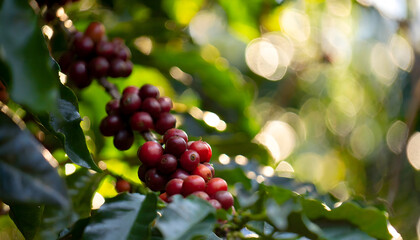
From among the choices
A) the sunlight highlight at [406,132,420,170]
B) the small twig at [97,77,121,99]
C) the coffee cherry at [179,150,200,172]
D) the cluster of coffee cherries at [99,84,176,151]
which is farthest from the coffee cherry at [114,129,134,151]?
the sunlight highlight at [406,132,420,170]

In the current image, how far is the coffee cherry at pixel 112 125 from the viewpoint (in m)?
1.12

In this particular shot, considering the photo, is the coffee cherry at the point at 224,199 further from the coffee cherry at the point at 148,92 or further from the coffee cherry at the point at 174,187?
the coffee cherry at the point at 148,92

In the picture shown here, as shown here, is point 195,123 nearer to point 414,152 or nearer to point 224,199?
point 224,199

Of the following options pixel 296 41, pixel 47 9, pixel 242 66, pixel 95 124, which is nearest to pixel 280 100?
pixel 296 41

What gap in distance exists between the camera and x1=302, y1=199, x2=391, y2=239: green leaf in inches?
32.5

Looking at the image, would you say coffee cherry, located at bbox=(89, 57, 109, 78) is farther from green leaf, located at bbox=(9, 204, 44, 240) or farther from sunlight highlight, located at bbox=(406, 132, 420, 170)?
sunlight highlight, located at bbox=(406, 132, 420, 170)

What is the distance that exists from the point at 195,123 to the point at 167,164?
0.64 metres

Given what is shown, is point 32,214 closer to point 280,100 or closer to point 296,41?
point 280,100

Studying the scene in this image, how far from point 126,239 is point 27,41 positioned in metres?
0.33

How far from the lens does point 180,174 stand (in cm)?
96

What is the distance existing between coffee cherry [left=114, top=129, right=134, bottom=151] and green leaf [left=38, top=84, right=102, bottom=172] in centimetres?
27

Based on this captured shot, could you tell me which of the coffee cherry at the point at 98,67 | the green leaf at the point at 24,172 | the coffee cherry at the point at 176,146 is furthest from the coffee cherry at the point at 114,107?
the green leaf at the point at 24,172

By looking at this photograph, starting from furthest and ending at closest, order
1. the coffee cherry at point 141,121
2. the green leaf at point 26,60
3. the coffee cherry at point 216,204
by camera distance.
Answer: the coffee cherry at point 141,121, the coffee cherry at point 216,204, the green leaf at point 26,60

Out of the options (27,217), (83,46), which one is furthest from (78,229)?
(83,46)
